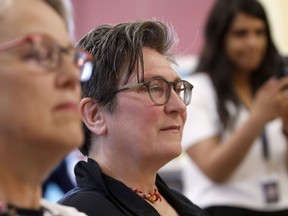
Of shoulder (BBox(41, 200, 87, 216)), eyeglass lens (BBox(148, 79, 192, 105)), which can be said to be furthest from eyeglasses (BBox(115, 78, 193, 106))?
shoulder (BBox(41, 200, 87, 216))

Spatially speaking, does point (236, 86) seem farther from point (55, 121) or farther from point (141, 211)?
point (55, 121)

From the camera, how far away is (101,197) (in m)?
1.45

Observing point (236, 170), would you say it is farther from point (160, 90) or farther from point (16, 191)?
point (16, 191)

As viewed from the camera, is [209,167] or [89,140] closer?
[89,140]

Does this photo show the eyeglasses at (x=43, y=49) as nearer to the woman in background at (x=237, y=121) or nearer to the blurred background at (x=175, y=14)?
the woman in background at (x=237, y=121)

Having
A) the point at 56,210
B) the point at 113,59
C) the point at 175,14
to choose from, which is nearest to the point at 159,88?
the point at 113,59

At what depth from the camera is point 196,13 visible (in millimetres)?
4953

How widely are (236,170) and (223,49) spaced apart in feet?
1.49

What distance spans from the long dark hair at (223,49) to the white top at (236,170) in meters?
0.06

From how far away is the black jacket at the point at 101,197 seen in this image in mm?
1412

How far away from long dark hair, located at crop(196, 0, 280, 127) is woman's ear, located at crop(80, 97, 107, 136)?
0.90m

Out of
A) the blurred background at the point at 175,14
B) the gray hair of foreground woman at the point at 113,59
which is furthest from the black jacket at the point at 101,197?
the blurred background at the point at 175,14

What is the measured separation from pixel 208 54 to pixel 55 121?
1.49 m

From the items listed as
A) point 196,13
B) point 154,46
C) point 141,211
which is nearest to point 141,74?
point 154,46
